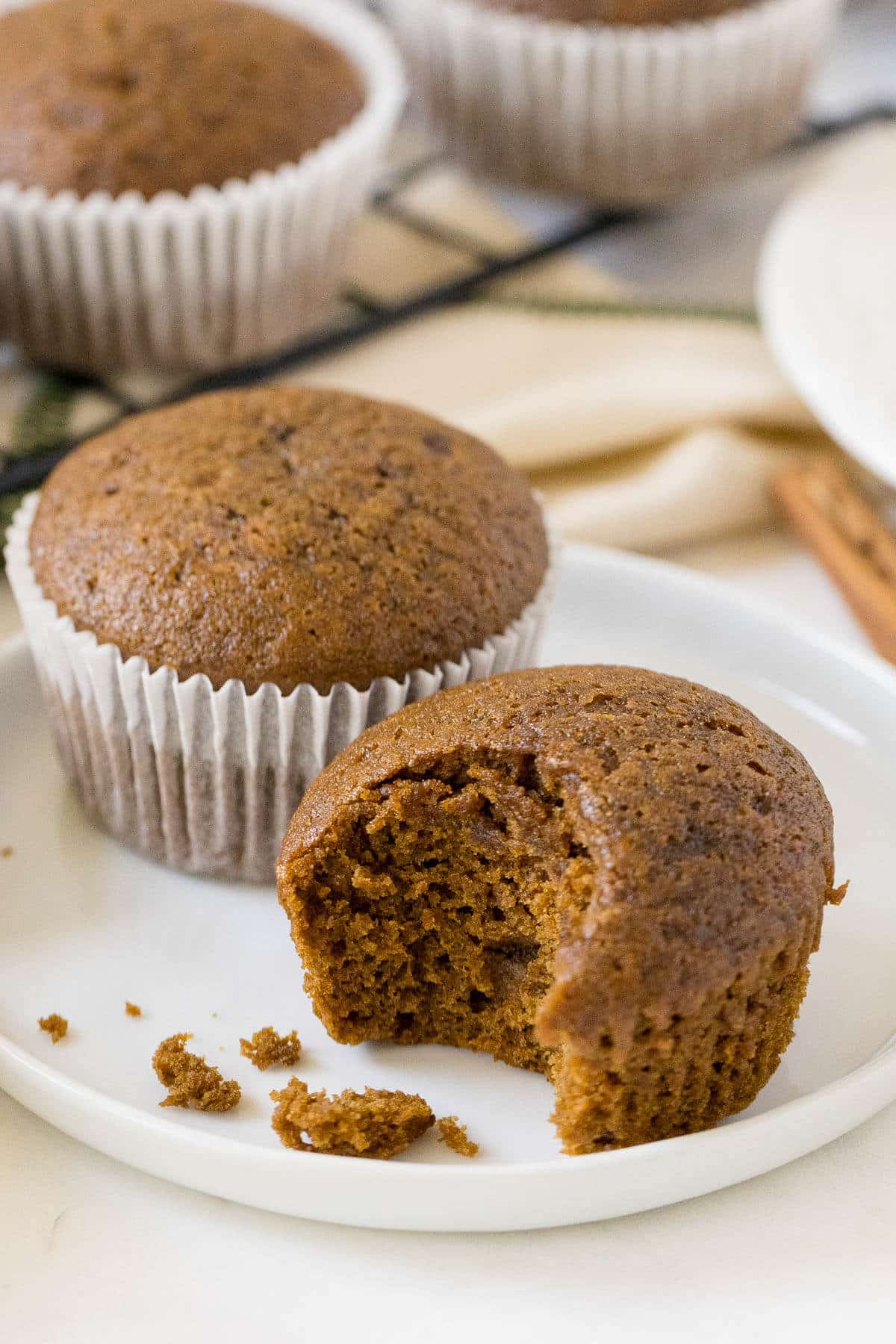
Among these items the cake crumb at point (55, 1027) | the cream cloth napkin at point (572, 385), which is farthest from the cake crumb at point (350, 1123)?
the cream cloth napkin at point (572, 385)

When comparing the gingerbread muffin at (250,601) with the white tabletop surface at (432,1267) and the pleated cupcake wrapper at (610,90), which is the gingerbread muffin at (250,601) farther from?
the pleated cupcake wrapper at (610,90)

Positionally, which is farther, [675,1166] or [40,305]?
[40,305]

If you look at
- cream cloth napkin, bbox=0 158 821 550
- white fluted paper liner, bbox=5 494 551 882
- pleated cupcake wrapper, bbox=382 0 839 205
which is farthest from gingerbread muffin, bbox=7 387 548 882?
pleated cupcake wrapper, bbox=382 0 839 205

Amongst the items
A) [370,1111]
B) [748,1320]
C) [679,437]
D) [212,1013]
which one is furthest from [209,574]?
[679,437]

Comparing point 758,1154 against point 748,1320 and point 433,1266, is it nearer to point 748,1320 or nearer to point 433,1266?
point 748,1320

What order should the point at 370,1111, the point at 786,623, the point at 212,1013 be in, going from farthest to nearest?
the point at 786,623
the point at 212,1013
the point at 370,1111

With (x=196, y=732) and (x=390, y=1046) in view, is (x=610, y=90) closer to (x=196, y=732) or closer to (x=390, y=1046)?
(x=196, y=732)
